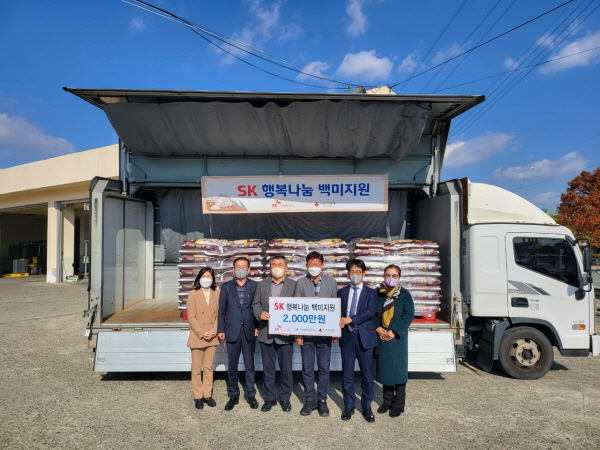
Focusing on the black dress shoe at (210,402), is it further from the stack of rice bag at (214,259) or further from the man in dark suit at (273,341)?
the stack of rice bag at (214,259)

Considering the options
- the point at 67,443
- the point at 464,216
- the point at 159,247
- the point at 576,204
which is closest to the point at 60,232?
the point at 159,247

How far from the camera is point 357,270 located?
4.71 meters

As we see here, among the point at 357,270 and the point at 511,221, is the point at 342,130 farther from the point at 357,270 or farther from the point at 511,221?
the point at 511,221

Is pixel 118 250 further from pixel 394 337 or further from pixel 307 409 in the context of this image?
pixel 394 337

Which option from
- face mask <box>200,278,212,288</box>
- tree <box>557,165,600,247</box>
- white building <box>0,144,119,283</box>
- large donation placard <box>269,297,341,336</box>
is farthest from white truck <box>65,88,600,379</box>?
tree <box>557,165,600,247</box>

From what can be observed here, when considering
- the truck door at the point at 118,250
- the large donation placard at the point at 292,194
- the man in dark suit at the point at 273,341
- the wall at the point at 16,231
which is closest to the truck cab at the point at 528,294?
the large donation placard at the point at 292,194

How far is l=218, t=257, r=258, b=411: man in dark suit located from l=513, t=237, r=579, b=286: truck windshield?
4.30 meters

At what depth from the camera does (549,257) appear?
6.20 meters

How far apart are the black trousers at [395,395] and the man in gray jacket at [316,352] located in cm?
73

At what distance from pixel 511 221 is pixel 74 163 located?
60.1ft

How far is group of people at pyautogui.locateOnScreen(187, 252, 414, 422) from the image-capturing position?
4602 millimetres

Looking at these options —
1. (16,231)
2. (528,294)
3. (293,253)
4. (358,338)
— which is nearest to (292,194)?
(293,253)

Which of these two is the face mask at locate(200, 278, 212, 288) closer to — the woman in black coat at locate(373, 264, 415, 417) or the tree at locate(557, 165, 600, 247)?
the woman in black coat at locate(373, 264, 415, 417)

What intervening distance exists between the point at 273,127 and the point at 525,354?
17.6 ft
